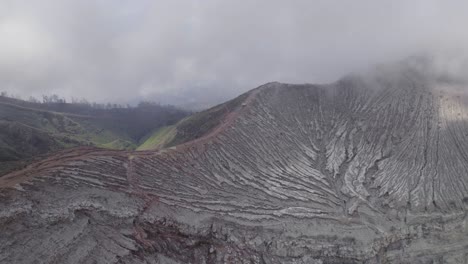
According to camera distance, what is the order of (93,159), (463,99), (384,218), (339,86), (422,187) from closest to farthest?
(93,159) → (384,218) → (422,187) → (463,99) → (339,86)

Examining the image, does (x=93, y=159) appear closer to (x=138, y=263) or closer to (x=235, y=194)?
(x=138, y=263)

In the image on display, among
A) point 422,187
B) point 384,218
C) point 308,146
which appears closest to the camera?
point 384,218

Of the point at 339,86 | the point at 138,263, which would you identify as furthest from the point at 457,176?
the point at 138,263

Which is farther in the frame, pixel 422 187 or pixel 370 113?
pixel 370 113

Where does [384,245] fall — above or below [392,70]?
below

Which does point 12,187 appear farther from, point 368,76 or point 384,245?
point 368,76

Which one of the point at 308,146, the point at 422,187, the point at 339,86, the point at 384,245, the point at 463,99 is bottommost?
the point at 384,245

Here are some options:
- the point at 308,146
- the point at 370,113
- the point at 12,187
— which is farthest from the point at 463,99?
the point at 12,187
